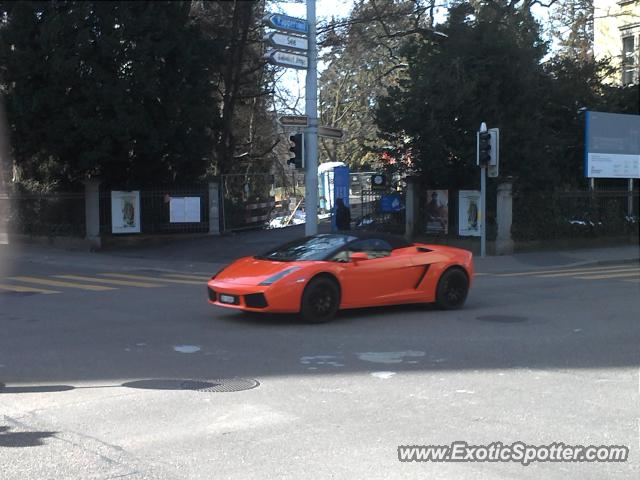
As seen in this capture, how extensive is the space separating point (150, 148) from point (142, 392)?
1887 cm

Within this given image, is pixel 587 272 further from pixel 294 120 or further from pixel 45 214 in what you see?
pixel 45 214

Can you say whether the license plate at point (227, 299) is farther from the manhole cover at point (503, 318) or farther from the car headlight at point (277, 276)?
the manhole cover at point (503, 318)

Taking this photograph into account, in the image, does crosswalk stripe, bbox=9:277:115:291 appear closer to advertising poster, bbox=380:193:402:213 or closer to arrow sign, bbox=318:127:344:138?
arrow sign, bbox=318:127:344:138

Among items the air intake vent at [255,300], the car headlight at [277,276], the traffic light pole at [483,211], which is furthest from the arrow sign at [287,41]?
the air intake vent at [255,300]

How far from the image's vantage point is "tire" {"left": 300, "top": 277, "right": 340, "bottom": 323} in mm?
10500

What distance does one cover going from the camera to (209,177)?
1099 inches

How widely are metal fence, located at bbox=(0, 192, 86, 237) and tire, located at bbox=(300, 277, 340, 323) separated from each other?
17.7 metres

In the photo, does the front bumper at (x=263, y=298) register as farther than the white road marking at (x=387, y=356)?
Yes

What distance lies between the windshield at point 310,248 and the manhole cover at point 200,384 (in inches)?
148

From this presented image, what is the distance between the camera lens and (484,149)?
68.8 ft

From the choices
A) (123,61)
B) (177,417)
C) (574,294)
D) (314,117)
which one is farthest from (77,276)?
(177,417)

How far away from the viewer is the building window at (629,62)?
34719mm

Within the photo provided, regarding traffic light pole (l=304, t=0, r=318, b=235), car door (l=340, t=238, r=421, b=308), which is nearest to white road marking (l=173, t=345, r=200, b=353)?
car door (l=340, t=238, r=421, b=308)

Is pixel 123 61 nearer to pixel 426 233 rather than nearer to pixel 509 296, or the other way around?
pixel 426 233
